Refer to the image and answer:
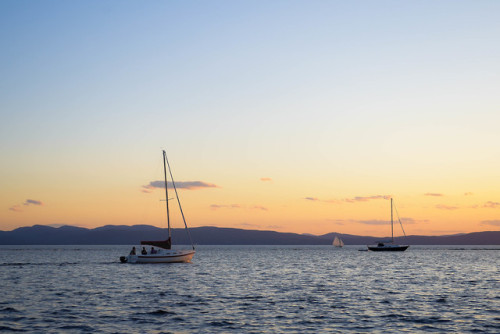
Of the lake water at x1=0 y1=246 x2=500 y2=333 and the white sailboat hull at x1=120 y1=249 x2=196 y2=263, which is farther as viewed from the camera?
the white sailboat hull at x1=120 y1=249 x2=196 y2=263

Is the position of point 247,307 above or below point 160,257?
below

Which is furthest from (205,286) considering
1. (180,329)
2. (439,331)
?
(439,331)

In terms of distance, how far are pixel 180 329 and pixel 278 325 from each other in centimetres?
583

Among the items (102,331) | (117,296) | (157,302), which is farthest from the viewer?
(117,296)

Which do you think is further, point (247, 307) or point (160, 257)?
point (160, 257)

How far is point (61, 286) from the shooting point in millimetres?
57562

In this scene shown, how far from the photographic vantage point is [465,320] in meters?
35.0

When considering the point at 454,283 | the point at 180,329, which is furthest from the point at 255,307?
the point at 454,283

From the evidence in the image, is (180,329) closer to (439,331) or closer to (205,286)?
(439,331)

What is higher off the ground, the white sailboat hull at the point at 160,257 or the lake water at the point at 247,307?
the white sailboat hull at the point at 160,257

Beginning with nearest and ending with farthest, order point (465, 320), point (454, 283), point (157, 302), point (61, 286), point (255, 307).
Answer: point (465, 320)
point (255, 307)
point (157, 302)
point (61, 286)
point (454, 283)

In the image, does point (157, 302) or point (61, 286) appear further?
point (61, 286)

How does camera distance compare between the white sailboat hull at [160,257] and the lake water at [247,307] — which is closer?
the lake water at [247,307]

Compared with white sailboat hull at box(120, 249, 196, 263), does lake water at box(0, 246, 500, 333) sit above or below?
below
